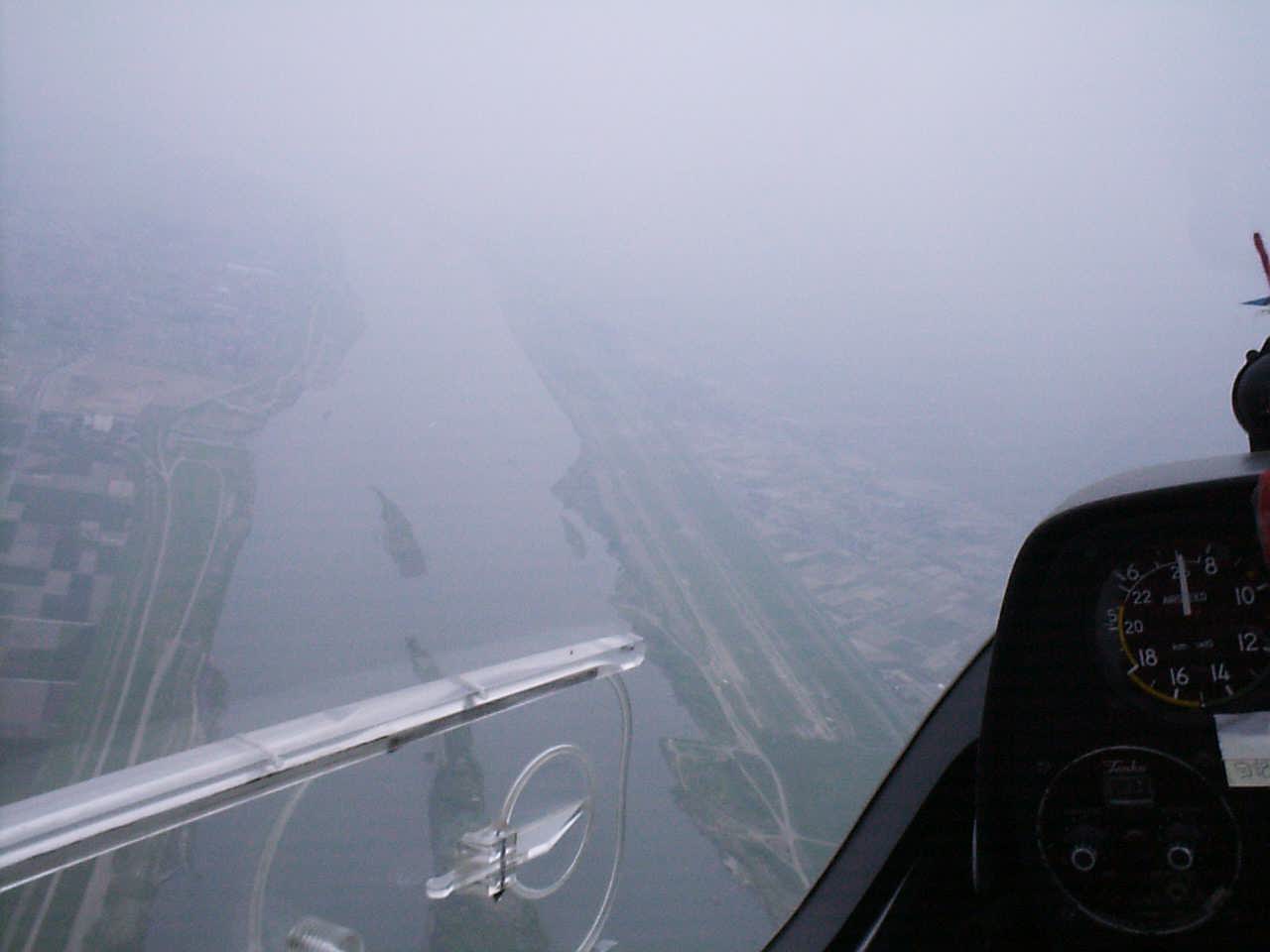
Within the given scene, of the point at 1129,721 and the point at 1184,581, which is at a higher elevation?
the point at 1184,581

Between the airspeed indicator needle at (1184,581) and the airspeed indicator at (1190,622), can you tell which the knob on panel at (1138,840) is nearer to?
the airspeed indicator at (1190,622)

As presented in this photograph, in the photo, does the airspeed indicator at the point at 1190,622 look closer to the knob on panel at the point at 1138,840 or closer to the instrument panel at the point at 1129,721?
the instrument panel at the point at 1129,721

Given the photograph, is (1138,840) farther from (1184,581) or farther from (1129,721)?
(1184,581)

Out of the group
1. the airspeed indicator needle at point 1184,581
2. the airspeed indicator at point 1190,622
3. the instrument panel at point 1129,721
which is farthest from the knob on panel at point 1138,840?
the airspeed indicator needle at point 1184,581

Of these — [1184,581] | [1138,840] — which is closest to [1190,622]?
[1184,581]

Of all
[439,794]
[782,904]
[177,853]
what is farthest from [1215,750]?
[177,853]

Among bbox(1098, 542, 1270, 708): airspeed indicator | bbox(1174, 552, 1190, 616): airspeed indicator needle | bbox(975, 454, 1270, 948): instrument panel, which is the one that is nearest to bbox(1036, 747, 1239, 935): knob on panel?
bbox(975, 454, 1270, 948): instrument panel

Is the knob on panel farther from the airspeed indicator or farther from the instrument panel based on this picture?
the airspeed indicator

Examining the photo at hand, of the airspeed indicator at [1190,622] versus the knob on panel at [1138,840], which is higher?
the airspeed indicator at [1190,622]
